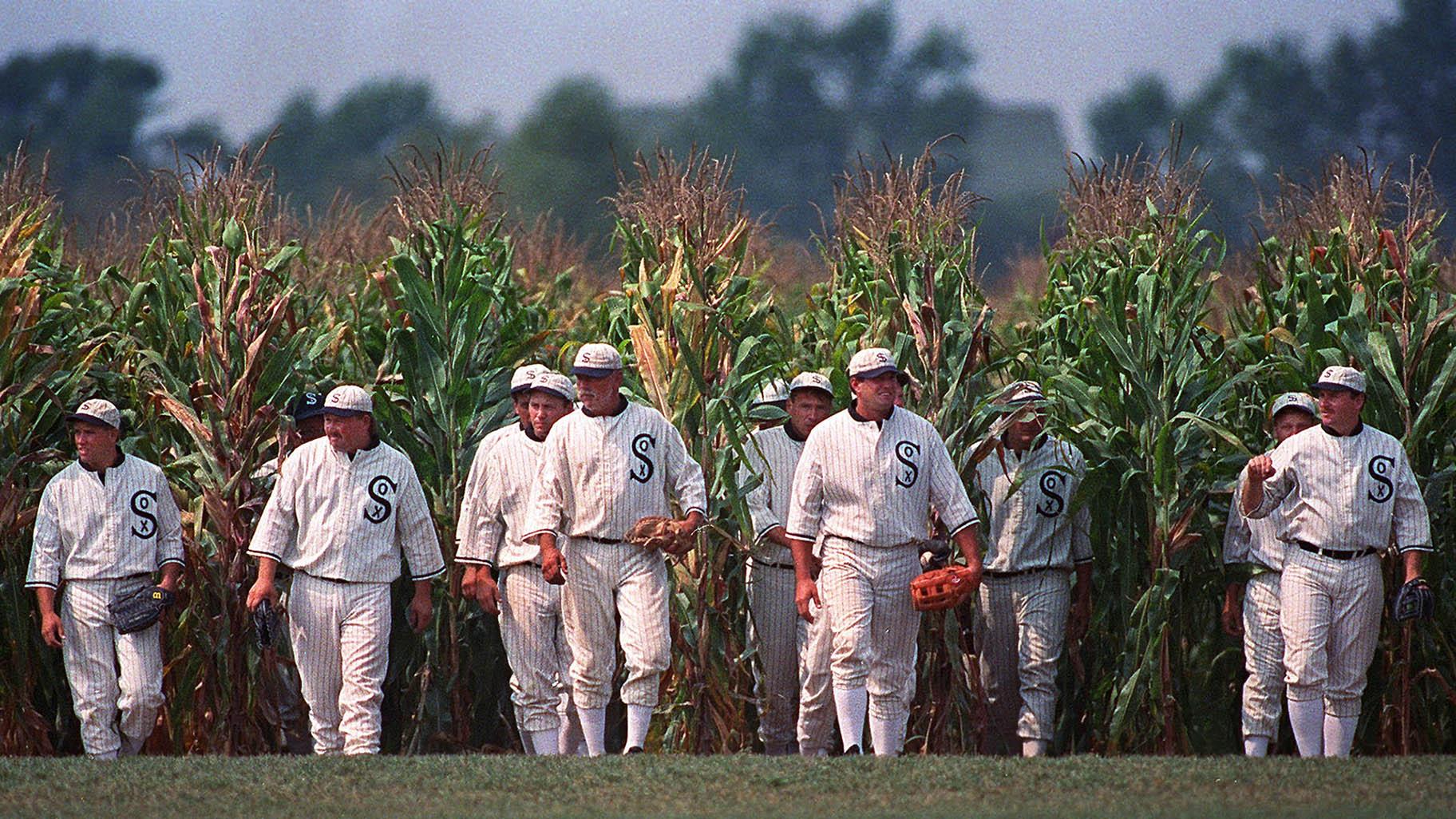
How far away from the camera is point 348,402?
8.56 metres

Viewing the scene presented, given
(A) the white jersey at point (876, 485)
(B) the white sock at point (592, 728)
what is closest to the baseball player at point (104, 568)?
(B) the white sock at point (592, 728)

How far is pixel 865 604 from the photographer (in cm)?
836

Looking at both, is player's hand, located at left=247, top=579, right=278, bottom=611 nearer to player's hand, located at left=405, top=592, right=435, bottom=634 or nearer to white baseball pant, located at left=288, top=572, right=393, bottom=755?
white baseball pant, located at left=288, top=572, right=393, bottom=755

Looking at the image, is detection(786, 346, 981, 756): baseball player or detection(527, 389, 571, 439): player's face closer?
detection(786, 346, 981, 756): baseball player

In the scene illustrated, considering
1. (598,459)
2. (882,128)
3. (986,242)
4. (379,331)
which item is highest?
(882,128)

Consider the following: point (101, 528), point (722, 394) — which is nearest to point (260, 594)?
point (101, 528)

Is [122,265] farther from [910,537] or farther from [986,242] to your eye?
[986,242]

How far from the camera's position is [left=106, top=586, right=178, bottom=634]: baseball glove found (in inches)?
330

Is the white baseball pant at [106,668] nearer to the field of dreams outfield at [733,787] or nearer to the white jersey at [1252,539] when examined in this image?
the field of dreams outfield at [733,787]

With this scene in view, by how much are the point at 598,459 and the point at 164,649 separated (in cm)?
244

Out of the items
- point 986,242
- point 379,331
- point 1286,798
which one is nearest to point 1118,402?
point 1286,798

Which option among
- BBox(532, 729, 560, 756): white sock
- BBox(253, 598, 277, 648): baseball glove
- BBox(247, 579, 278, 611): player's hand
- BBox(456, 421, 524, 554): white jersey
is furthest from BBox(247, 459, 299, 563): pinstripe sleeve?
BBox(532, 729, 560, 756): white sock

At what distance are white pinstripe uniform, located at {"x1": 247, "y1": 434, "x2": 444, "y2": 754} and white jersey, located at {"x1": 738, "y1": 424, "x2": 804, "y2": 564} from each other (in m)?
1.64

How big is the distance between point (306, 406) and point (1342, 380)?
5.03m
